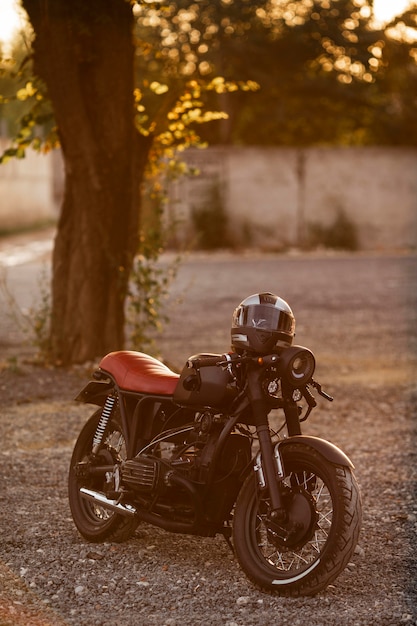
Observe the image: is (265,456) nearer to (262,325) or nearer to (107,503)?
(262,325)

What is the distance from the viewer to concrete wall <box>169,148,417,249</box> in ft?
90.2

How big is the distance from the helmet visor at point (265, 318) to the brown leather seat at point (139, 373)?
22.2 inches

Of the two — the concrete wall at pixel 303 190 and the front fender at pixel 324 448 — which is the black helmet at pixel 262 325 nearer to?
the front fender at pixel 324 448

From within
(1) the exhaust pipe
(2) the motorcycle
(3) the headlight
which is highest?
(3) the headlight

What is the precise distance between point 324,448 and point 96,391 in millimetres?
1524

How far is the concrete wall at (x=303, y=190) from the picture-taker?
1082 inches

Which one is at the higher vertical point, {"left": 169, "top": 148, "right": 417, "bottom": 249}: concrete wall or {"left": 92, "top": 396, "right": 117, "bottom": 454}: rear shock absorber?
{"left": 169, "top": 148, "right": 417, "bottom": 249}: concrete wall

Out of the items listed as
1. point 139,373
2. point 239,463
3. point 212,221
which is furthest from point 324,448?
point 212,221

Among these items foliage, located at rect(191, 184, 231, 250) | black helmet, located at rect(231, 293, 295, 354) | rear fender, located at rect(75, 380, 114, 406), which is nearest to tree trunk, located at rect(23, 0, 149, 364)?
rear fender, located at rect(75, 380, 114, 406)

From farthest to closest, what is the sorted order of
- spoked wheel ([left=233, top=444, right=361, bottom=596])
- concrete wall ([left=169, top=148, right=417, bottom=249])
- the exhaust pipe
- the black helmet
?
1. concrete wall ([left=169, top=148, right=417, bottom=249])
2. the exhaust pipe
3. the black helmet
4. spoked wheel ([left=233, top=444, right=361, bottom=596])

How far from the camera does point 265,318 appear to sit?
540 cm

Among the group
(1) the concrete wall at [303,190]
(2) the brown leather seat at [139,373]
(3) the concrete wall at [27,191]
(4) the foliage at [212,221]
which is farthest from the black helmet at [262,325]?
(3) the concrete wall at [27,191]

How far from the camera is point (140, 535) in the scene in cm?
619

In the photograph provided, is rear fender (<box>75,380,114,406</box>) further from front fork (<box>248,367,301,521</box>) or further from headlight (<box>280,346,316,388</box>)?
headlight (<box>280,346,316,388</box>)
